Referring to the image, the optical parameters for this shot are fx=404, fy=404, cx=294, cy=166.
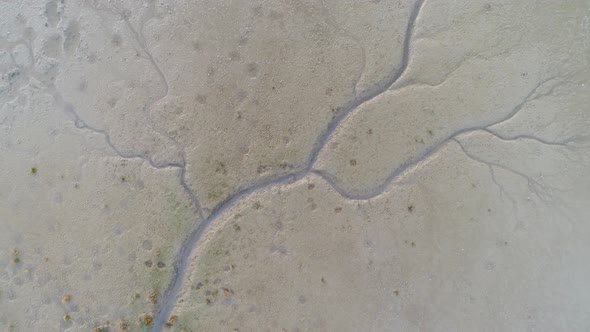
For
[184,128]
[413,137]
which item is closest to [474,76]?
[413,137]

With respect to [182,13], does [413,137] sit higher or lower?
lower

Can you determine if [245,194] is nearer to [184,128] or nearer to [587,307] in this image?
[184,128]

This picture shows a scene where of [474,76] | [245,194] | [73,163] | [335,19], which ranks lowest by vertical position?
[245,194]

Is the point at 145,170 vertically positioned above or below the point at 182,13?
below

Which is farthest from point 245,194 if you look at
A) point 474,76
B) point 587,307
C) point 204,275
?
point 587,307

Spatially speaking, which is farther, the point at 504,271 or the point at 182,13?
the point at 182,13

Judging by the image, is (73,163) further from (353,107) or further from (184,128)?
(353,107)
